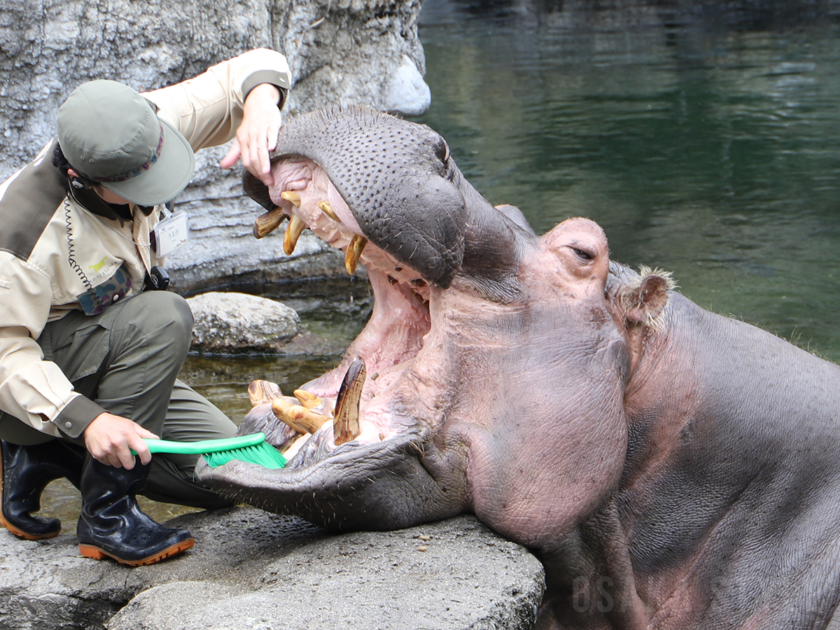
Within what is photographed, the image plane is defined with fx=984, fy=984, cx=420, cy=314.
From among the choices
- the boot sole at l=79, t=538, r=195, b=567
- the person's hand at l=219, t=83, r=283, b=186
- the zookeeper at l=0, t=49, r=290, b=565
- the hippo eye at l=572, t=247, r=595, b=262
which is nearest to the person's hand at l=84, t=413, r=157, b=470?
the zookeeper at l=0, t=49, r=290, b=565

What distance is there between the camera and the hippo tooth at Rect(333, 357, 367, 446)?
6.66 ft

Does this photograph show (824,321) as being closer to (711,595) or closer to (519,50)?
(711,595)

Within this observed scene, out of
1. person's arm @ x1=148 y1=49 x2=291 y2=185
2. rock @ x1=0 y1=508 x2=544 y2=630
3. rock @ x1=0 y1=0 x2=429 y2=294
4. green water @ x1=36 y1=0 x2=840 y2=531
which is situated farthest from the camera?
green water @ x1=36 y1=0 x2=840 y2=531

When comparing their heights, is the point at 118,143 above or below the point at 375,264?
above

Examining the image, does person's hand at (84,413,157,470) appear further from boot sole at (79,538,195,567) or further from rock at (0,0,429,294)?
rock at (0,0,429,294)

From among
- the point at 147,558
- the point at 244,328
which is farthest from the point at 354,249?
the point at 244,328

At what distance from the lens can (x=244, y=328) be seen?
241 inches

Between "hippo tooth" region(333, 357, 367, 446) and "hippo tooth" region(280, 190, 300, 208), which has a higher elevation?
"hippo tooth" region(280, 190, 300, 208)

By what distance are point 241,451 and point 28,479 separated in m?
0.94

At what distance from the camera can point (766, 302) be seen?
21.2 feet

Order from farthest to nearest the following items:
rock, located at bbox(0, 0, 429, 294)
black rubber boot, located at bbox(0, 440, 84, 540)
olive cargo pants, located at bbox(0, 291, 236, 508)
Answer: rock, located at bbox(0, 0, 429, 294), black rubber boot, located at bbox(0, 440, 84, 540), olive cargo pants, located at bbox(0, 291, 236, 508)

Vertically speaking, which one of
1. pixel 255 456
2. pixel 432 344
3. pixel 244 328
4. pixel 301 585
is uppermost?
pixel 432 344

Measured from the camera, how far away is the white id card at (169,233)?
9.47 feet

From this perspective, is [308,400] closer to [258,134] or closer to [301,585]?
[301,585]
